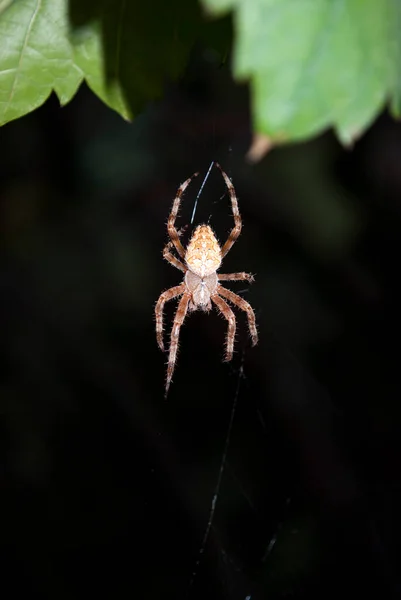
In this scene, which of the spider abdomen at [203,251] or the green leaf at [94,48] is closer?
the green leaf at [94,48]

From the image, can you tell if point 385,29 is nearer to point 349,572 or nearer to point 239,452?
point 239,452

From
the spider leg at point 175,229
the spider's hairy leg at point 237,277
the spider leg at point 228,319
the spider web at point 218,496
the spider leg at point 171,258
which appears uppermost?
the spider leg at point 175,229

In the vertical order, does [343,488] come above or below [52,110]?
below

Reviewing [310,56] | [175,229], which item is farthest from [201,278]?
[310,56]

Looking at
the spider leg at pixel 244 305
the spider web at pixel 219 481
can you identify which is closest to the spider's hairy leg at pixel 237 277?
the spider leg at pixel 244 305

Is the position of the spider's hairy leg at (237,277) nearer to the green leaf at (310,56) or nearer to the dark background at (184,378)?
the dark background at (184,378)

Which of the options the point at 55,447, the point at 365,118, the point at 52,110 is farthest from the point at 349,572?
the point at 365,118
